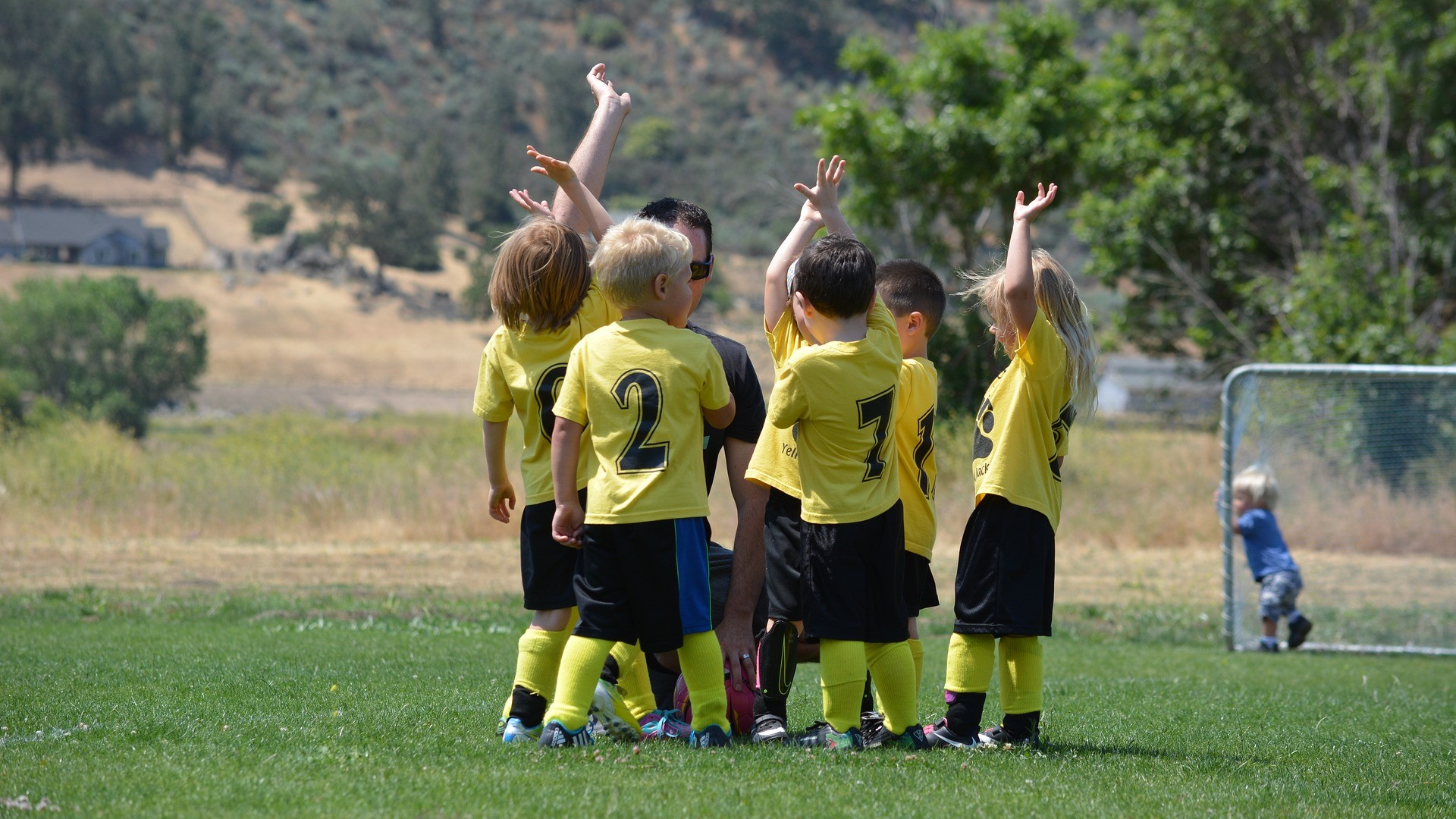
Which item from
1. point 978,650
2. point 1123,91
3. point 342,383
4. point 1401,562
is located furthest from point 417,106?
point 978,650

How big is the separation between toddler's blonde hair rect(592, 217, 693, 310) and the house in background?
69.9 m

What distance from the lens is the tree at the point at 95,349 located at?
34250mm

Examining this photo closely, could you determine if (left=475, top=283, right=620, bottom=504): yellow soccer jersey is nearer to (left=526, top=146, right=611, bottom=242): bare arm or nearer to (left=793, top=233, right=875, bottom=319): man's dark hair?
(left=526, top=146, right=611, bottom=242): bare arm

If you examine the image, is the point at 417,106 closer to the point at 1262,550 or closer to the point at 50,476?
the point at 50,476

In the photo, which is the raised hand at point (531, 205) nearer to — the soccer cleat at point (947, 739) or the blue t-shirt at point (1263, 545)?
the soccer cleat at point (947, 739)

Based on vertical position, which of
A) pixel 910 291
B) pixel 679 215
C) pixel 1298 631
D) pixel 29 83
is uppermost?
pixel 29 83

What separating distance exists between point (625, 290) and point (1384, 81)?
17.3m

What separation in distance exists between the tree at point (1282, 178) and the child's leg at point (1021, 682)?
14.5m

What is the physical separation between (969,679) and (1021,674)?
227 mm

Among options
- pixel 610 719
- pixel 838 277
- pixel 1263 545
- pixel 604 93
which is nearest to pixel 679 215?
pixel 838 277

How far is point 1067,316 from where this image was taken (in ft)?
15.6

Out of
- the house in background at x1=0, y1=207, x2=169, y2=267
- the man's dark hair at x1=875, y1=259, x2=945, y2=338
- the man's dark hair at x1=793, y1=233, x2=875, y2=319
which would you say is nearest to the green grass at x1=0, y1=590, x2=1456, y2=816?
the man's dark hair at x1=793, y1=233, x2=875, y2=319

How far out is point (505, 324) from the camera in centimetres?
447

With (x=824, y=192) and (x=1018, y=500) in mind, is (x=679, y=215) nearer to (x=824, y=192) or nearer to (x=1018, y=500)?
(x=824, y=192)
